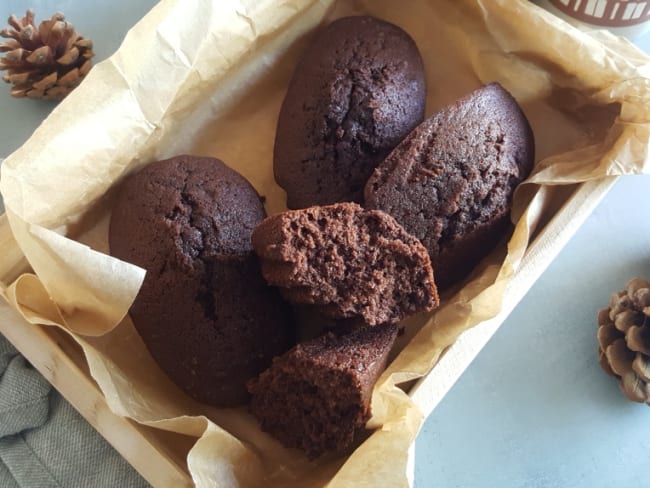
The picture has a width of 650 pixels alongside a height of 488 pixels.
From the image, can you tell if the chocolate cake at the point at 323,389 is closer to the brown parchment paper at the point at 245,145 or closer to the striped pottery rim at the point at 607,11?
the brown parchment paper at the point at 245,145

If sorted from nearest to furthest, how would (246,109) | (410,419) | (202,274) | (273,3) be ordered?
1. (410,419)
2. (202,274)
3. (273,3)
4. (246,109)

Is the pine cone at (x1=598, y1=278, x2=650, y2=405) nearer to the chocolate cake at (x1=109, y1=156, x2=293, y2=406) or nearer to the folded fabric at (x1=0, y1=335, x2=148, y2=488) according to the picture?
the chocolate cake at (x1=109, y1=156, x2=293, y2=406)

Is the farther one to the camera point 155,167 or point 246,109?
point 246,109

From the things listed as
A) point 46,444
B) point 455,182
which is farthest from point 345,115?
point 46,444

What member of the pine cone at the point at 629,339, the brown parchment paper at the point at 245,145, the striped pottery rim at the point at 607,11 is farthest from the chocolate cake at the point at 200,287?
the striped pottery rim at the point at 607,11

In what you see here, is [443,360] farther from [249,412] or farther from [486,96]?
[486,96]

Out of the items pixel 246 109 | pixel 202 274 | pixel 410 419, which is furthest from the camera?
pixel 246 109

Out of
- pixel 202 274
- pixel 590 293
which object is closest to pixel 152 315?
pixel 202 274
